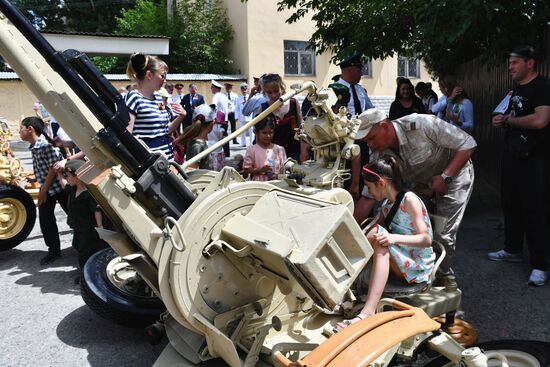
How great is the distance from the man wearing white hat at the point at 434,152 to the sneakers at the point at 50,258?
12.5 ft

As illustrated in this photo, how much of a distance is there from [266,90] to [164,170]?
8.42 ft

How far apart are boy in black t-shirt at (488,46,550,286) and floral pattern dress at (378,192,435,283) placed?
67.6 inches

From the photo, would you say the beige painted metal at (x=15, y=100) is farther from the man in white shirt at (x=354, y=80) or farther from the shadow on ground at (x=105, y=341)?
the shadow on ground at (x=105, y=341)

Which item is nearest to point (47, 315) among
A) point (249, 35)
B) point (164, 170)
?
point (164, 170)

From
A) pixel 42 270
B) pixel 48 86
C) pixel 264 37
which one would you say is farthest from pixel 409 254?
pixel 264 37

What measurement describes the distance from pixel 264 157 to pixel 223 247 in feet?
6.97

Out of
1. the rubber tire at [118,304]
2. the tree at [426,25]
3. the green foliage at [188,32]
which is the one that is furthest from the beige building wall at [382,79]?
the rubber tire at [118,304]

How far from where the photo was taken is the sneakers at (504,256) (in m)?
4.89

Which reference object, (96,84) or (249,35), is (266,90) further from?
(249,35)

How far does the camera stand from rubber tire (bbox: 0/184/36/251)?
5.71 m

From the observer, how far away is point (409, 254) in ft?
10.2

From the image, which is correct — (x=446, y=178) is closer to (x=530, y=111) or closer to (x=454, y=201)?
(x=454, y=201)

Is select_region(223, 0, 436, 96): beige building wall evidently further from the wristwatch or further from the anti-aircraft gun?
the anti-aircraft gun

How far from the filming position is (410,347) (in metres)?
2.62
